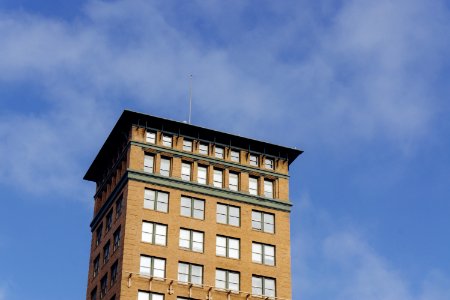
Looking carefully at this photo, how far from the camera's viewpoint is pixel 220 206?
10062 centimetres

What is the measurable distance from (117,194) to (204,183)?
9.61 m

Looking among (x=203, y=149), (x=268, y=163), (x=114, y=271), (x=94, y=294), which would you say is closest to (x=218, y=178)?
(x=203, y=149)

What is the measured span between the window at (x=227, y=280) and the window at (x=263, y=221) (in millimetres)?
6830

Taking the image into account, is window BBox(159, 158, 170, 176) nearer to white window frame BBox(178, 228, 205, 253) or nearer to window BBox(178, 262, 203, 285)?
white window frame BBox(178, 228, 205, 253)

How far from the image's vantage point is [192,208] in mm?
98812

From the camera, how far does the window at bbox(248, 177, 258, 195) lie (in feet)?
340

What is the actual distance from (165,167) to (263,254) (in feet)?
46.7

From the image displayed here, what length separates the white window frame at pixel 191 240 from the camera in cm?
9612

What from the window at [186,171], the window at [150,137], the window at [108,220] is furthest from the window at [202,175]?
the window at [108,220]

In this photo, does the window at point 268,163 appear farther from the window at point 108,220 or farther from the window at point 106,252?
the window at point 106,252

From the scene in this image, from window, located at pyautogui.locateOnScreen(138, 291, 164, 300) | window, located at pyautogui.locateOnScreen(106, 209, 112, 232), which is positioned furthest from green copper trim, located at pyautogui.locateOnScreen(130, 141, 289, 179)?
window, located at pyautogui.locateOnScreen(138, 291, 164, 300)

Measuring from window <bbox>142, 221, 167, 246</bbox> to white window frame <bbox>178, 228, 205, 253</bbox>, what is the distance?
1.83 meters

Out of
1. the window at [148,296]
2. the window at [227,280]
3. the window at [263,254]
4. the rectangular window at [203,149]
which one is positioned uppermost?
the rectangular window at [203,149]

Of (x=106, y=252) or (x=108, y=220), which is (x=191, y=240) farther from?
(x=108, y=220)
